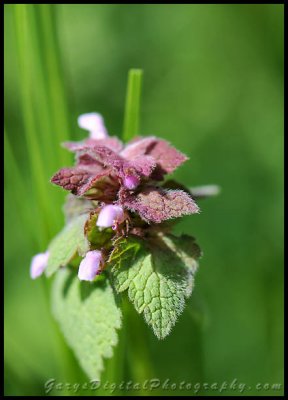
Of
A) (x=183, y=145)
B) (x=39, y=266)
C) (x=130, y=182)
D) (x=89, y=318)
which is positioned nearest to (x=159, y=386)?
(x=89, y=318)

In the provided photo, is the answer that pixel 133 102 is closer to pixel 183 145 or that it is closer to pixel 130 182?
pixel 130 182

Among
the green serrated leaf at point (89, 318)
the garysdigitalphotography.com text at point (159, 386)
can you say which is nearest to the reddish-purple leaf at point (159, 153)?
the green serrated leaf at point (89, 318)

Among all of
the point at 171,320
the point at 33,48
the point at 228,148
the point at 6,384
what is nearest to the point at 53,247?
the point at 171,320

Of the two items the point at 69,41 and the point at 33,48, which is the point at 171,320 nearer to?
the point at 33,48

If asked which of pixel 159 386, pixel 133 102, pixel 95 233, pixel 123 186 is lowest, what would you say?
pixel 159 386

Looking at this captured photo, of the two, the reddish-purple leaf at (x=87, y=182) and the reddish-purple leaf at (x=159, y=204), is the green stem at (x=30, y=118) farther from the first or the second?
the reddish-purple leaf at (x=159, y=204)

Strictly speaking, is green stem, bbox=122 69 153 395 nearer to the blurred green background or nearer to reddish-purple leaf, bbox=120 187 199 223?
the blurred green background
